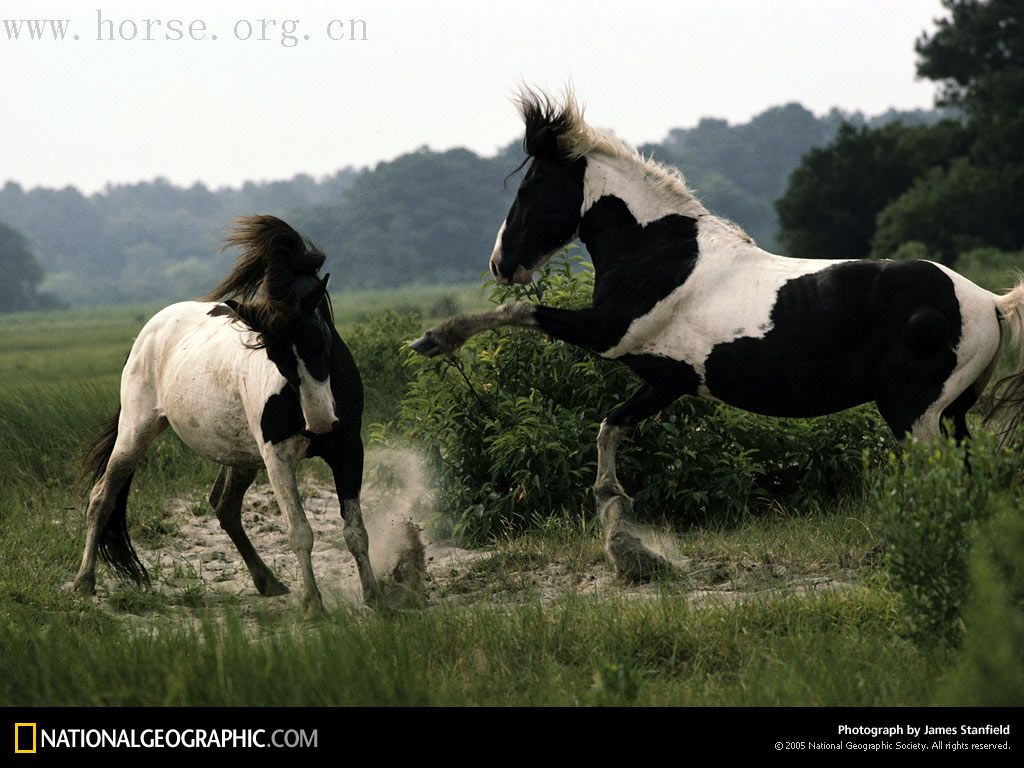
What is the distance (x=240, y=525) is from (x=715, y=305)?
316 cm

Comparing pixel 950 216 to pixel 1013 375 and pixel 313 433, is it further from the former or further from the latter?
pixel 313 433

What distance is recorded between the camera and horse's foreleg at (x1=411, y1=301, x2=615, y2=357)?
594 centimetres

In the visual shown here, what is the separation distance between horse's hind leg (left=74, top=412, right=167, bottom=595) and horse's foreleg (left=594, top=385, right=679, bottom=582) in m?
2.80

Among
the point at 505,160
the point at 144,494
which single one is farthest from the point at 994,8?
the point at 505,160

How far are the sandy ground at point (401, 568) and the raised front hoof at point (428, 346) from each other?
1058 mm

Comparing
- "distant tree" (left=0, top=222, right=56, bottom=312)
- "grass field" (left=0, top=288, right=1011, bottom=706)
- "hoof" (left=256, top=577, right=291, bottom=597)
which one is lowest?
"distant tree" (left=0, top=222, right=56, bottom=312)

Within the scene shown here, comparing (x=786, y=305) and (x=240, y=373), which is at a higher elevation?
(x=786, y=305)

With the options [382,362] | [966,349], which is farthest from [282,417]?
[382,362]

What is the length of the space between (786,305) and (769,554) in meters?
1.55

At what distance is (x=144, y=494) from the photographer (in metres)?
9.46

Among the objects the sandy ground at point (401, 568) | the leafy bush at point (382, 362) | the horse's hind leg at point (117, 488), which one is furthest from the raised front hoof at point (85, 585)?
the leafy bush at point (382, 362)

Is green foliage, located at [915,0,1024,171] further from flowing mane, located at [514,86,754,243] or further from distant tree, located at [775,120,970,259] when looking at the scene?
flowing mane, located at [514,86,754,243]

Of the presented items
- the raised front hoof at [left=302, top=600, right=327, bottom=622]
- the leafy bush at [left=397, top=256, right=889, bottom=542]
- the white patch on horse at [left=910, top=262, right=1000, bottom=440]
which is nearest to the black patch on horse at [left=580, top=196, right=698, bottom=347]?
the white patch on horse at [left=910, top=262, right=1000, bottom=440]
